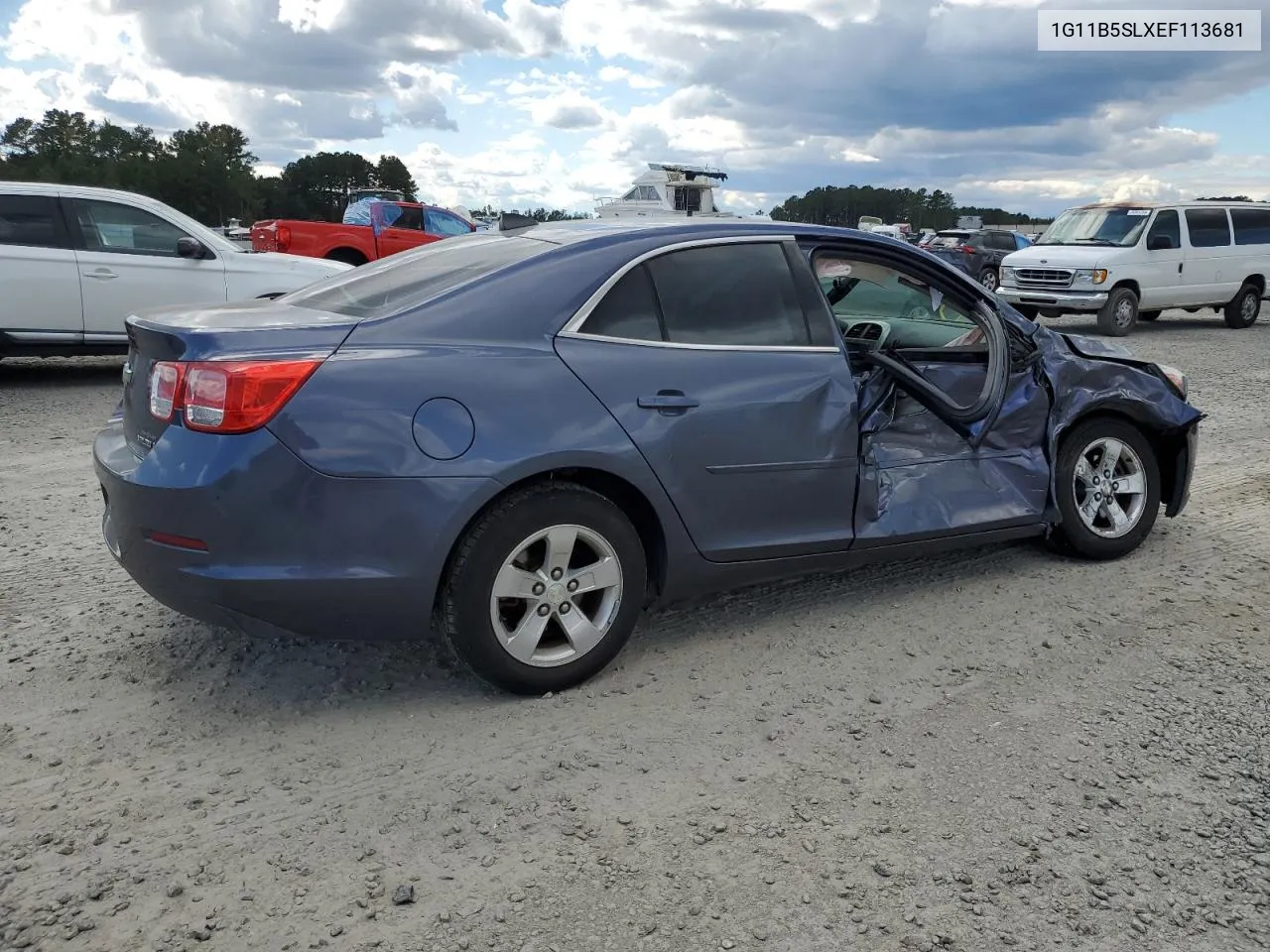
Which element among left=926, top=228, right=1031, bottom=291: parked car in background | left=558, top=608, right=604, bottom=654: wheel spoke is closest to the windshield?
left=926, top=228, right=1031, bottom=291: parked car in background

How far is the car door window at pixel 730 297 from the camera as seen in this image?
3.64 meters

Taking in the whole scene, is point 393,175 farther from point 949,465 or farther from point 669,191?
point 949,465

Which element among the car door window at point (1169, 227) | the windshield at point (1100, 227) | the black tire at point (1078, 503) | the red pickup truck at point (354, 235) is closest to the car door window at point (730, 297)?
the black tire at point (1078, 503)

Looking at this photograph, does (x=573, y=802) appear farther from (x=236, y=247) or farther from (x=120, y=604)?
(x=236, y=247)

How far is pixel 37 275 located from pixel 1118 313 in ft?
44.8

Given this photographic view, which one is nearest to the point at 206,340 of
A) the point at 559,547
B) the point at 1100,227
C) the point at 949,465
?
the point at 559,547

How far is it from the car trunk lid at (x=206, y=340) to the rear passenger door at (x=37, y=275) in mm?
6446

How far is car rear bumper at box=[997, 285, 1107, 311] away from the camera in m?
15.1

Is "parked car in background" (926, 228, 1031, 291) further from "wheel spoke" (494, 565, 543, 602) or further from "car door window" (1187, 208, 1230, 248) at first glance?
"wheel spoke" (494, 565, 543, 602)

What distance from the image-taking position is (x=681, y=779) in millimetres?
2957

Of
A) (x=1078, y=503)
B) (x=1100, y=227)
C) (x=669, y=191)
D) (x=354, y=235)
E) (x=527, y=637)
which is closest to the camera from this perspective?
(x=527, y=637)

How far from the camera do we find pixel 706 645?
3893 millimetres

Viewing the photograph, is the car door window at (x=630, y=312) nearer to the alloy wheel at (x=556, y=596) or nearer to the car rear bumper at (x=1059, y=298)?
the alloy wheel at (x=556, y=596)

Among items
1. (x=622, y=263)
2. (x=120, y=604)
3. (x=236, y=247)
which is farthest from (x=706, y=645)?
(x=236, y=247)
